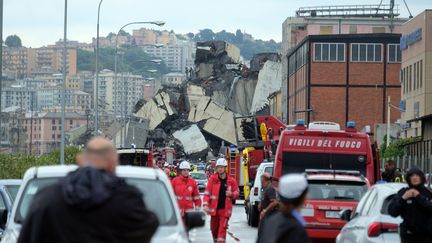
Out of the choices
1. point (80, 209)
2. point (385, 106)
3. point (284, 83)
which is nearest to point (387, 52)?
point (385, 106)

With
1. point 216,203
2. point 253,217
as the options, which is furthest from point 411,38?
point 216,203

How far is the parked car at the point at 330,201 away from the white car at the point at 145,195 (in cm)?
786

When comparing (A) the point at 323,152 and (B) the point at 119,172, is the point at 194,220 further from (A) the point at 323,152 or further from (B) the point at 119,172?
(A) the point at 323,152

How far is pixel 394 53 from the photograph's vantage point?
97.8m

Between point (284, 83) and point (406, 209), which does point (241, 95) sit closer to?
point (284, 83)

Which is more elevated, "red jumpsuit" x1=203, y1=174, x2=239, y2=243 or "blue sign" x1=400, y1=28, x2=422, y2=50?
"blue sign" x1=400, y1=28, x2=422, y2=50

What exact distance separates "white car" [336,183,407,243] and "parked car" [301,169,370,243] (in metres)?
4.45

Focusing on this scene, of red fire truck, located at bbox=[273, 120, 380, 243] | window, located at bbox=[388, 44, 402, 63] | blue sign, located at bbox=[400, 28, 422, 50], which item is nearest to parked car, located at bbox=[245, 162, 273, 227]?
red fire truck, located at bbox=[273, 120, 380, 243]

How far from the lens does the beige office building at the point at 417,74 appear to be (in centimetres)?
6969

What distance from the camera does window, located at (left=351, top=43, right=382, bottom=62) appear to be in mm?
97438

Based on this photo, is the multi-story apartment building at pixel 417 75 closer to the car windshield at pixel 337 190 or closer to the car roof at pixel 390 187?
the car windshield at pixel 337 190

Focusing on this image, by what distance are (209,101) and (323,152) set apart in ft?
298

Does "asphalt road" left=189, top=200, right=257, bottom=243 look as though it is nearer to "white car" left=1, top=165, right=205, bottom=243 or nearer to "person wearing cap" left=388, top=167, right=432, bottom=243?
"person wearing cap" left=388, top=167, right=432, bottom=243

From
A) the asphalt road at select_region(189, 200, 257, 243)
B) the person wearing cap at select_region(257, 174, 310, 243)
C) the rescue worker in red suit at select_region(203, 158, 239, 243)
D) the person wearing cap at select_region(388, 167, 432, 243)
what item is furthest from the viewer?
the asphalt road at select_region(189, 200, 257, 243)
